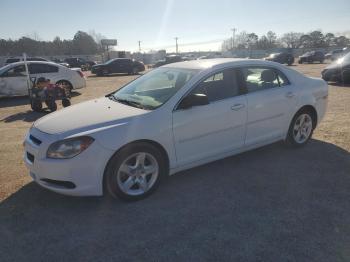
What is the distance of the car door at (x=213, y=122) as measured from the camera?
4.01 meters

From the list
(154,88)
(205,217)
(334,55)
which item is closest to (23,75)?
(154,88)

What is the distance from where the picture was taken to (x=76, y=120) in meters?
3.88

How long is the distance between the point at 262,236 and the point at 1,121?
26.8ft

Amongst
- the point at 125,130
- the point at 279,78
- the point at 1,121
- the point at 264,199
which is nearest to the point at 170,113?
the point at 125,130

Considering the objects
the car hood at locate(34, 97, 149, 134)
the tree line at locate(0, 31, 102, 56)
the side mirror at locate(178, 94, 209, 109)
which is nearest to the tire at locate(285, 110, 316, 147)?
the side mirror at locate(178, 94, 209, 109)

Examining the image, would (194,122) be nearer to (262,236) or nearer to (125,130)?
(125,130)

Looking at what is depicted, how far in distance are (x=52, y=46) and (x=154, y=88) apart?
84870 millimetres

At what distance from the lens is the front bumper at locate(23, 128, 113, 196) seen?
3.42 metres

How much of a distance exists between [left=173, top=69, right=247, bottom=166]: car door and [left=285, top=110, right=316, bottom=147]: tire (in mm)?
1180

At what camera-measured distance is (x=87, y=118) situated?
3900 millimetres

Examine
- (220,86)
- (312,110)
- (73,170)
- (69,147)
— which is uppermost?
(220,86)

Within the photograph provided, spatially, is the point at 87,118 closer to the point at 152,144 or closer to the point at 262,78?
the point at 152,144

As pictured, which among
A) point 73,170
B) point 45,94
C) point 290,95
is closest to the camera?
point 73,170

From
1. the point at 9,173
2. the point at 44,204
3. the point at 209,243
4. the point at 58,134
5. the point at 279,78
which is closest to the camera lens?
the point at 209,243
